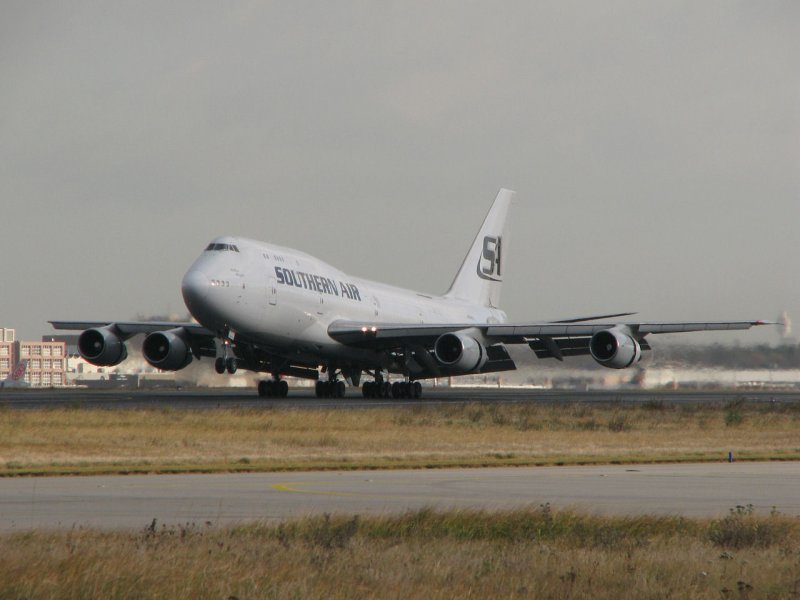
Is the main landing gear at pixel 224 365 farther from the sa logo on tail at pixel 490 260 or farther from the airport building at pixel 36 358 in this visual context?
the airport building at pixel 36 358

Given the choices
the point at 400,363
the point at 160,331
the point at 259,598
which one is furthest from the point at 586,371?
the point at 259,598

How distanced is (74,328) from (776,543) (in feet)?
166

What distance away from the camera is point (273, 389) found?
183ft

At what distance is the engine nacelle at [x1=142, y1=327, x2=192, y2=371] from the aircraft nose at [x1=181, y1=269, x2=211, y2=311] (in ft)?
21.4

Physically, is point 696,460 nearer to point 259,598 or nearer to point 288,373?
point 259,598

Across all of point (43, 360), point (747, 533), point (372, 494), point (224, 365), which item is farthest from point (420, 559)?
point (43, 360)

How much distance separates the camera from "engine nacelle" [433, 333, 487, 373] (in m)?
52.8

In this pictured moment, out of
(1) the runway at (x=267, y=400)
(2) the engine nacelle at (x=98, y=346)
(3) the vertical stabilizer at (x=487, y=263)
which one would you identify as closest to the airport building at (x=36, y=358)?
(3) the vertical stabilizer at (x=487, y=263)

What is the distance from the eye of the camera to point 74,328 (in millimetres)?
60250

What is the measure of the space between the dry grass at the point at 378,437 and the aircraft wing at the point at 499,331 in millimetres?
8113

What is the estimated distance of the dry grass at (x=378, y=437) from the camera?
2616 centimetres

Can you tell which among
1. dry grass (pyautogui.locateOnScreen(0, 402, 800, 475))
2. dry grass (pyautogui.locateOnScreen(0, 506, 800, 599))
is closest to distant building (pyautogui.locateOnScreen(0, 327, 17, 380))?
dry grass (pyautogui.locateOnScreen(0, 402, 800, 475))

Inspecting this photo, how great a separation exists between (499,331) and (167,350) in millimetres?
14198

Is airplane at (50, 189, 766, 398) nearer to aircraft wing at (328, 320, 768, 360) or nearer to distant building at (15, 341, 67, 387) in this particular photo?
aircraft wing at (328, 320, 768, 360)
